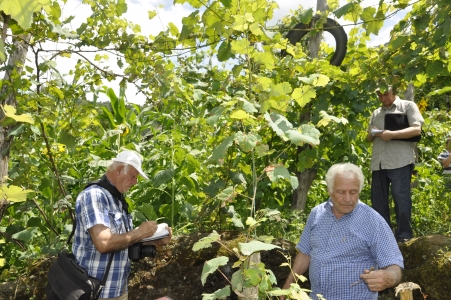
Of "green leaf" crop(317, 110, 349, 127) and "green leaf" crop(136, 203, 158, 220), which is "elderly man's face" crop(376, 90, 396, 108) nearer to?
"green leaf" crop(317, 110, 349, 127)

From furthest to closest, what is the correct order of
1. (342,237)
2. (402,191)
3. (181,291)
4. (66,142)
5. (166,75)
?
(402,191) < (181,291) < (66,142) < (166,75) < (342,237)

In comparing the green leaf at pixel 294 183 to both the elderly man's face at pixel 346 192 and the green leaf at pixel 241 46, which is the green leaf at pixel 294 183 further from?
the green leaf at pixel 241 46

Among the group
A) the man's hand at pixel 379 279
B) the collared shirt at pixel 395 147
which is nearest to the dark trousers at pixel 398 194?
the collared shirt at pixel 395 147

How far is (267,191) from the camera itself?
478 centimetres

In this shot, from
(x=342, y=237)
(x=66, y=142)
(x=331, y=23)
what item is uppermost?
(x=331, y=23)

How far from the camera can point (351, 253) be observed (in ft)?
8.20

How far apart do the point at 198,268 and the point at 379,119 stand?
80.9 inches

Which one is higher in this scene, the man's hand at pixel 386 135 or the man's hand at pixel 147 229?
the man's hand at pixel 386 135

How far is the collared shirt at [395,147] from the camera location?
418 centimetres

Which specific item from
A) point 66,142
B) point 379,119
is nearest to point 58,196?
point 66,142

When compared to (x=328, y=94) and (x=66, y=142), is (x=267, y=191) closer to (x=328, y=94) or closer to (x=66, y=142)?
(x=328, y=94)

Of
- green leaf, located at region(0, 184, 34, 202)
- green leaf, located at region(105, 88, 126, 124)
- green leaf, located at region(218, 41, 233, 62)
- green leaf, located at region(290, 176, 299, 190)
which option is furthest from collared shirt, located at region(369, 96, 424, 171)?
green leaf, located at region(0, 184, 34, 202)

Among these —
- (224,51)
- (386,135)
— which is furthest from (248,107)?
(386,135)

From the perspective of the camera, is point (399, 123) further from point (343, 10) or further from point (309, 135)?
point (309, 135)
